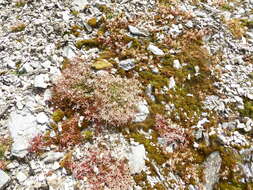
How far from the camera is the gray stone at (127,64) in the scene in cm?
1186

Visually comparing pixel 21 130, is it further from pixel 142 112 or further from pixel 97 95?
pixel 142 112

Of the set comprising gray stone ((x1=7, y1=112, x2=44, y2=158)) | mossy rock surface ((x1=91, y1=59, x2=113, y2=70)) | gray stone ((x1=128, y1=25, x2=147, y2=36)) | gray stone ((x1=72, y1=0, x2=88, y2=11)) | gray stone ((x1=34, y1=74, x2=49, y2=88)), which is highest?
gray stone ((x1=128, y1=25, x2=147, y2=36))

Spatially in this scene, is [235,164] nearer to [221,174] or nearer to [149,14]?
[221,174]

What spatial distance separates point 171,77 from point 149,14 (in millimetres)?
4269

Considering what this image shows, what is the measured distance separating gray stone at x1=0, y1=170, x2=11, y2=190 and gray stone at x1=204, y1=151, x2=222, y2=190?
18.5 feet

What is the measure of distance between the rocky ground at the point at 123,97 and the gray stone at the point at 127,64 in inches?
1.7

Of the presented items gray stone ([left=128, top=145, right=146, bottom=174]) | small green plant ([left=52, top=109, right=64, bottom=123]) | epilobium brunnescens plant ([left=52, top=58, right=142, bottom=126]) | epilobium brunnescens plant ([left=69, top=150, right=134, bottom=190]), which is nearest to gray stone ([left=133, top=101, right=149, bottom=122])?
epilobium brunnescens plant ([left=52, top=58, right=142, bottom=126])

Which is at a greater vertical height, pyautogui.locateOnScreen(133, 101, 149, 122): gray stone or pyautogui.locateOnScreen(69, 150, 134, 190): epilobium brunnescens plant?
pyautogui.locateOnScreen(133, 101, 149, 122): gray stone

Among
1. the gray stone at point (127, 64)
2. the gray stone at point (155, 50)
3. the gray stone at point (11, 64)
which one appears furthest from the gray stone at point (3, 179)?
the gray stone at point (155, 50)

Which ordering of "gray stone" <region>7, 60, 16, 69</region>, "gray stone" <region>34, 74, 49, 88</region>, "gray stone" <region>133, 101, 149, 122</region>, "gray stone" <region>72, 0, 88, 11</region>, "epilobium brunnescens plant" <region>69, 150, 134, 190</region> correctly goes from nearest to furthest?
"epilobium brunnescens plant" <region>69, 150, 134, 190</region> → "gray stone" <region>133, 101, 149, 122</region> → "gray stone" <region>34, 74, 49, 88</region> → "gray stone" <region>7, 60, 16, 69</region> → "gray stone" <region>72, 0, 88, 11</region>

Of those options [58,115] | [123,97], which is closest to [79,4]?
[123,97]

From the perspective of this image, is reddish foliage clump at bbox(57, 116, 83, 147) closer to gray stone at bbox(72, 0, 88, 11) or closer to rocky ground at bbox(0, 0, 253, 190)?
rocky ground at bbox(0, 0, 253, 190)

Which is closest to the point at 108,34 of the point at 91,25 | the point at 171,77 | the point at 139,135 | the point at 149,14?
the point at 91,25

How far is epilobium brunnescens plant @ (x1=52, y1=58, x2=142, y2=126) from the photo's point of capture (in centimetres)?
991
